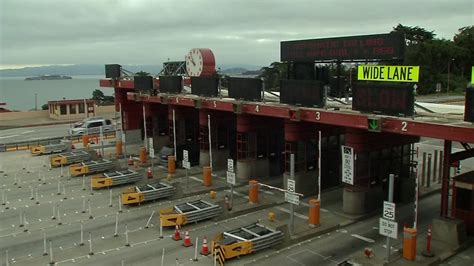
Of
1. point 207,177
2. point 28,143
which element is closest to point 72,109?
point 28,143

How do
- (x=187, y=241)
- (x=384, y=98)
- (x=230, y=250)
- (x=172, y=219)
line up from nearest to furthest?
(x=230, y=250) < (x=187, y=241) < (x=384, y=98) < (x=172, y=219)

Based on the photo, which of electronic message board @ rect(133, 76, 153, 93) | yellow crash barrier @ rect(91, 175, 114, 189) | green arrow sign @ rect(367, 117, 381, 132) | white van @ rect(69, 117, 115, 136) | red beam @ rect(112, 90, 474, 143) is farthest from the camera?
white van @ rect(69, 117, 115, 136)

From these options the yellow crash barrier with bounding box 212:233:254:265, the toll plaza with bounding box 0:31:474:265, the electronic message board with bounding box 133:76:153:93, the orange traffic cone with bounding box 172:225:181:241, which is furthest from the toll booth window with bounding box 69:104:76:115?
the yellow crash barrier with bounding box 212:233:254:265

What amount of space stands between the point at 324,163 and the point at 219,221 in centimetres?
932

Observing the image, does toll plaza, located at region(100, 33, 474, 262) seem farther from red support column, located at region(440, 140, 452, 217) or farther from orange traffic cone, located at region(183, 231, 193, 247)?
orange traffic cone, located at region(183, 231, 193, 247)

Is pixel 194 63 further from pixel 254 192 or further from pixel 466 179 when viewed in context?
pixel 466 179

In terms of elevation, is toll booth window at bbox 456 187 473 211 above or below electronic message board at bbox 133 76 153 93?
below

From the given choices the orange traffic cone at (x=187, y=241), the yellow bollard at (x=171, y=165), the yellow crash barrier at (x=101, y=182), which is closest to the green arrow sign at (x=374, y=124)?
the orange traffic cone at (x=187, y=241)

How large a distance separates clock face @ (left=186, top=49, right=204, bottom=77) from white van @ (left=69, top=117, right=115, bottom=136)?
18.6m

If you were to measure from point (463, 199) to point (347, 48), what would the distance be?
31.6 ft

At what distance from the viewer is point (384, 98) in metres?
21.1

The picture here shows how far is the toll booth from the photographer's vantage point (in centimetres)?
2039

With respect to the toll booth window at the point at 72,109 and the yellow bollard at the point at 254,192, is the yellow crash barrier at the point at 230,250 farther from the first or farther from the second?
the toll booth window at the point at 72,109

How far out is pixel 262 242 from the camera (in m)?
19.6
